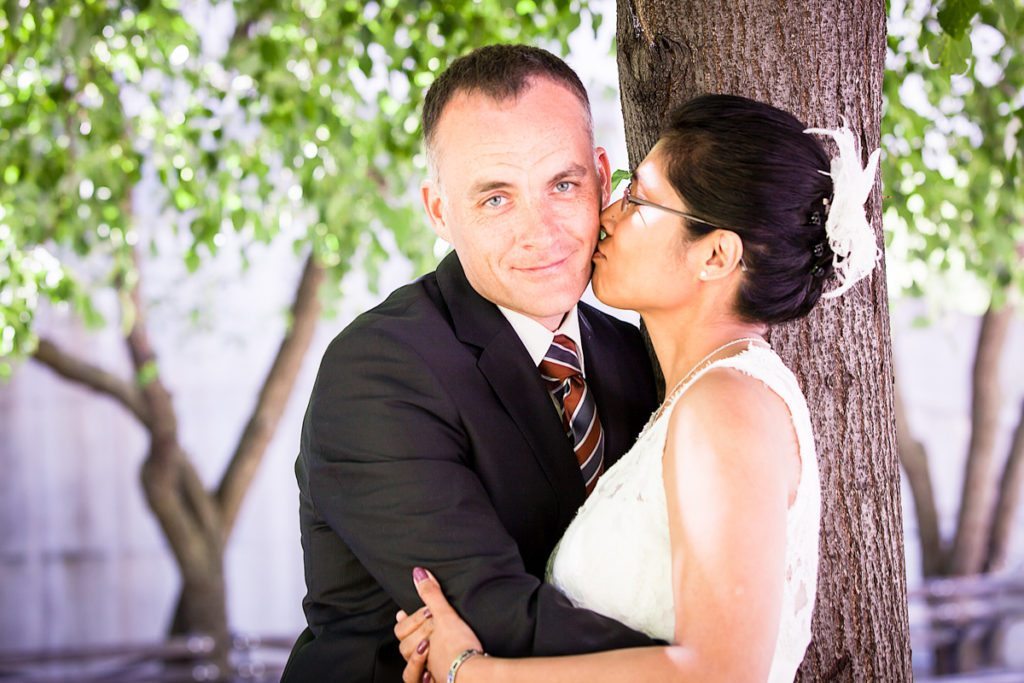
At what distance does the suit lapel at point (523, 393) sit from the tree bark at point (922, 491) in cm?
581

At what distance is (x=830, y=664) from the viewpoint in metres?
2.38

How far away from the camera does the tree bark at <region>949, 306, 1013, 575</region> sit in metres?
7.79

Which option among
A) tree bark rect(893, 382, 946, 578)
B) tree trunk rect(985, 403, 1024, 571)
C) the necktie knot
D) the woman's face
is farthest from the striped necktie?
tree trunk rect(985, 403, 1024, 571)

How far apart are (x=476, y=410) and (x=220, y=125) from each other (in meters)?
3.67

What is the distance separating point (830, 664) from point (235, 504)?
19.0ft

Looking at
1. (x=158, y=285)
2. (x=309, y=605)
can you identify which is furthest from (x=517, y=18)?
(x=158, y=285)

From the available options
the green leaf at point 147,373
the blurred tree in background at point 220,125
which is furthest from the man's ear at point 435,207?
Answer: the green leaf at point 147,373

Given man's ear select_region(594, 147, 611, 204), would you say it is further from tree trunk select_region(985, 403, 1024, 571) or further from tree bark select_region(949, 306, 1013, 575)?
tree trunk select_region(985, 403, 1024, 571)

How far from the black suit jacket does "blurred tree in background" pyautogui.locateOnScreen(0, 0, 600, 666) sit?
2.35m

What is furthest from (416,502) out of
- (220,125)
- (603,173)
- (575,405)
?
(220,125)

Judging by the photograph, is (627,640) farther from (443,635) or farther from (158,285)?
(158,285)

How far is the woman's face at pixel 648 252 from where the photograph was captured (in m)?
2.19

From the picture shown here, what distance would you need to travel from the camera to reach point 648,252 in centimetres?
224

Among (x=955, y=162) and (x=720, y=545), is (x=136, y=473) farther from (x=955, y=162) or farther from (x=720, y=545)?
(x=720, y=545)
